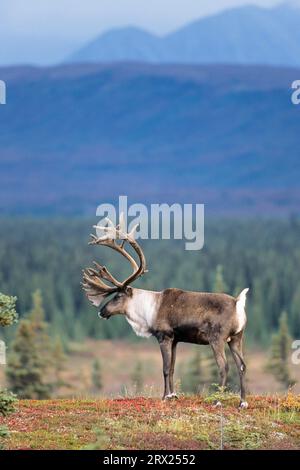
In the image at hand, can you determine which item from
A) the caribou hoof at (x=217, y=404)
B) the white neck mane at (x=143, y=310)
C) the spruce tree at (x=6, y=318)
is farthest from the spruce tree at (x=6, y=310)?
the white neck mane at (x=143, y=310)

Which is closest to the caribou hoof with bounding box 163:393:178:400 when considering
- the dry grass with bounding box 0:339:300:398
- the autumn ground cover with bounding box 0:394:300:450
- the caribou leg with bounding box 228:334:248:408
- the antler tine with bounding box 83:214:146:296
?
the autumn ground cover with bounding box 0:394:300:450

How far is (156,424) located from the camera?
2114 centimetres

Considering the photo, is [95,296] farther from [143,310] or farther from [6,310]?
[6,310]

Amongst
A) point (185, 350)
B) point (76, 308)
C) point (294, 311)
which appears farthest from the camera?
point (76, 308)

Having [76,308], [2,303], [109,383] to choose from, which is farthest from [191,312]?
[76,308]

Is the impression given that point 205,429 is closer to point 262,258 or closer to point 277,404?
point 277,404

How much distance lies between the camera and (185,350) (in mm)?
120438

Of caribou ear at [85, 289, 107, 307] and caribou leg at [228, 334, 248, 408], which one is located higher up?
caribou ear at [85, 289, 107, 307]

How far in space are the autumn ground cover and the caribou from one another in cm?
71

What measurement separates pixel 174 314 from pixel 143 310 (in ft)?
2.63

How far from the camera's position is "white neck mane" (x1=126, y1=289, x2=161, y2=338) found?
80.4ft

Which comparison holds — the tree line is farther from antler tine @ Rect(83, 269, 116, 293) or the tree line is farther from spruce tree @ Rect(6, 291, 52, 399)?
antler tine @ Rect(83, 269, 116, 293)

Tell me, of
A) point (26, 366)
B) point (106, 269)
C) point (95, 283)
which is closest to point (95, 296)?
point (95, 283)
